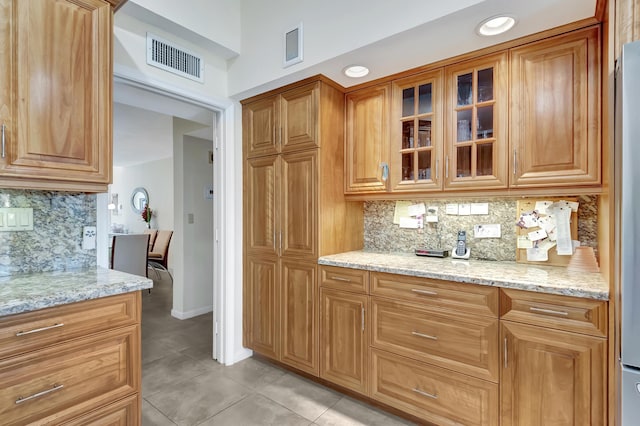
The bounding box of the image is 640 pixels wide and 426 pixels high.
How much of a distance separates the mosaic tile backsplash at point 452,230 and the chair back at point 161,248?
14.6 feet

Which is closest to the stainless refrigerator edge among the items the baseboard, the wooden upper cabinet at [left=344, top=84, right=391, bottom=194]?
the wooden upper cabinet at [left=344, top=84, right=391, bottom=194]

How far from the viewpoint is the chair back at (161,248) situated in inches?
229

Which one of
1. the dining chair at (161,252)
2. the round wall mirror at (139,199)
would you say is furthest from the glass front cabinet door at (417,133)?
the round wall mirror at (139,199)

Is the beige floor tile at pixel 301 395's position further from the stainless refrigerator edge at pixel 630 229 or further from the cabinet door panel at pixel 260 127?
the cabinet door panel at pixel 260 127

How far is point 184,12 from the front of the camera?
217cm

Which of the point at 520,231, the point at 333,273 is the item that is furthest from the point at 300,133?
the point at 520,231

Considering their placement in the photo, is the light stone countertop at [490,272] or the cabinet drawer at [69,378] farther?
the light stone countertop at [490,272]

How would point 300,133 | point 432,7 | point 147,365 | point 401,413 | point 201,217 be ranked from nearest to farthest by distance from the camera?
point 432,7 → point 401,413 → point 300,133 → point 147,365 → point 201,217

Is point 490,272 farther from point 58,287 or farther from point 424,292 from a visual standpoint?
point 58,287

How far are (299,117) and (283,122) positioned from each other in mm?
152

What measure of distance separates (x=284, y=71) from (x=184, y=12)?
0.76m

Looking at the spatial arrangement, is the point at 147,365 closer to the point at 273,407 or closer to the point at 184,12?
the point at 273,407

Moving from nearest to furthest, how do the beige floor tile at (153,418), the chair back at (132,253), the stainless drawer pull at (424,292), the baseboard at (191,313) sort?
the stainless drawer pull at (424,292), the beige floor tile at (153,418), the baseboard at (191,313), the chair back at (132,253)

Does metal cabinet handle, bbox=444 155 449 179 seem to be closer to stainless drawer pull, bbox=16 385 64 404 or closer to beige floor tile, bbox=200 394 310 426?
beige floor tile, bbox=200 394 310 426
